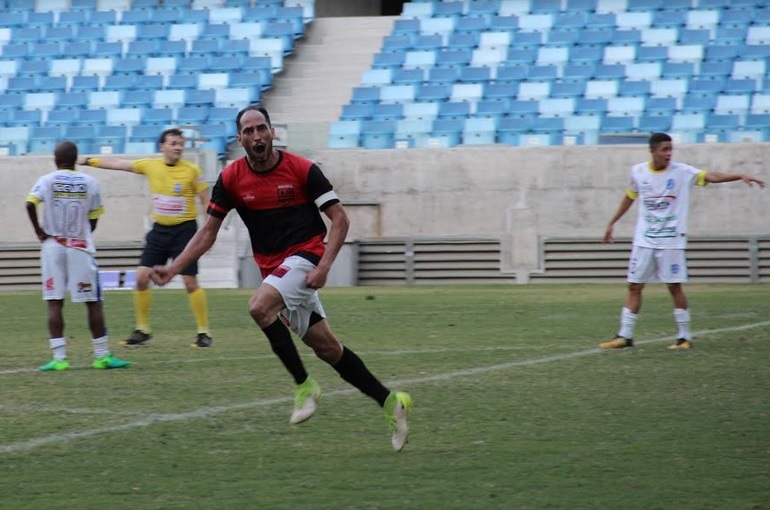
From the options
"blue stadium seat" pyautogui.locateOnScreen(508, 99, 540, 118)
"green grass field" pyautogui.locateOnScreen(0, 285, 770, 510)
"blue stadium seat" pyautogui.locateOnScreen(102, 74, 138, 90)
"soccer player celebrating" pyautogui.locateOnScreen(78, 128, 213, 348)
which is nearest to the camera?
"green grass field" pyautogui.locateOnScreen(0, 285, 770, 510)

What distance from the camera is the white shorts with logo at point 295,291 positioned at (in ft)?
25.0

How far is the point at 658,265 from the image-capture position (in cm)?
1281

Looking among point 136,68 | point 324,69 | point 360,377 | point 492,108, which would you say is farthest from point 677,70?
point 360,377

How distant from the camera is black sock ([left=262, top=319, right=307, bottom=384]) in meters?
7.77

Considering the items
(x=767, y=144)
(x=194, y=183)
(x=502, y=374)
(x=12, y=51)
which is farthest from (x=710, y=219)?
(x=12, y=51)

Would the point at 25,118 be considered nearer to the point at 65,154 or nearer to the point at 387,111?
the point at 387,111

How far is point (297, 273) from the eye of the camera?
7.65 m

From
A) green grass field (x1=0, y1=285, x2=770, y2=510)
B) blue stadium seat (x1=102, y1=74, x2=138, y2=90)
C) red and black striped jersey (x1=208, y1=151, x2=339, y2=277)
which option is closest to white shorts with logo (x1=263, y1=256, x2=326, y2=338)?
red and black striped jersey (x1=208, y1=151, x2=339, y2=277)

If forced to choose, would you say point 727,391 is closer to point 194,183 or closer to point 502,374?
point 502,374

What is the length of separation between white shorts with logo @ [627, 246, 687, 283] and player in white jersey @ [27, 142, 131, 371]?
4.94m

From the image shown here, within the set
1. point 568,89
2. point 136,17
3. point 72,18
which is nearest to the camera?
point 568,89

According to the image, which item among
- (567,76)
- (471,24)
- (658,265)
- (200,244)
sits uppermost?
(471,24)

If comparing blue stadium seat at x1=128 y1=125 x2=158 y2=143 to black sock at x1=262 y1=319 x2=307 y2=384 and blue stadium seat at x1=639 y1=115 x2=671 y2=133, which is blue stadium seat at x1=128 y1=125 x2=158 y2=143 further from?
black sock at x1=262 y1=319 x2=307 y2=384

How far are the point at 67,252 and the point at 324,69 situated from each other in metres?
18.5
